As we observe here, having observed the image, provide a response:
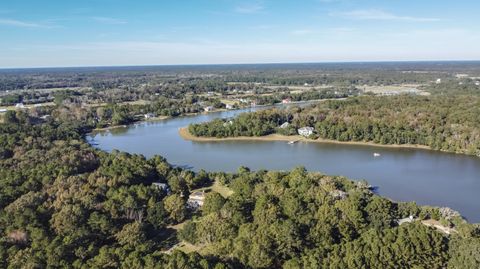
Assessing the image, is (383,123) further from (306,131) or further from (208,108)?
(208,108)

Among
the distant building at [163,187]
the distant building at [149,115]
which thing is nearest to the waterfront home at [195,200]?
the distant building at [163,187]

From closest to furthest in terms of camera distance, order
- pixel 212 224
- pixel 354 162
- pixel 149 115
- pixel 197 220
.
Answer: pixel 212 224 → pixel 197 220 → pixel 354 162 → pixel 149 115

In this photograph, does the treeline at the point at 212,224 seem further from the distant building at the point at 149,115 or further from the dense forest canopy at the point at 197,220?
the distant building at the point at 149,115

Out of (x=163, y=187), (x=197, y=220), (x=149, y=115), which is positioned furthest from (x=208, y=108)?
(x=197, y=220)

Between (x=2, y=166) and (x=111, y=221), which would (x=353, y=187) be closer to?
(x=111, y=221)

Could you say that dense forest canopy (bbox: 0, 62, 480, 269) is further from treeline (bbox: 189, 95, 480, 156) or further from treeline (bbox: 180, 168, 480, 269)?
treeline (bbox: 189, 95, 480, 156)

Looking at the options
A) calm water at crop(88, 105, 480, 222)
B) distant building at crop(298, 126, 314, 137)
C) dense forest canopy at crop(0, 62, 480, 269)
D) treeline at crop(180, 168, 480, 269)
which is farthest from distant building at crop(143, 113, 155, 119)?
treeline at crop(180, 168, 480, 269)
